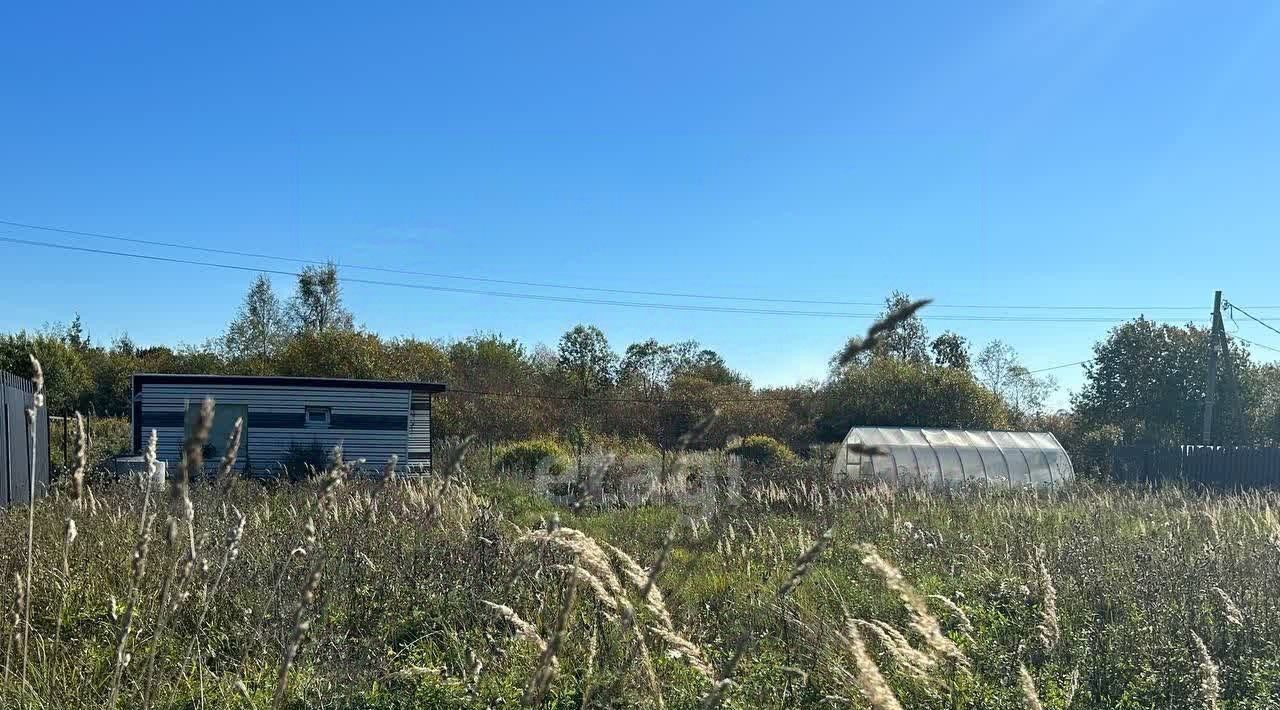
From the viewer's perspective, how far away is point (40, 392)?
2.07 m

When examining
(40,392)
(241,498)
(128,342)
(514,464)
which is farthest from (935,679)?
(128,342)

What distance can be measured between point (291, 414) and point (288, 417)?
0.10 m

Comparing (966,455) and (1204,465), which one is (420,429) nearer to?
(966,455)

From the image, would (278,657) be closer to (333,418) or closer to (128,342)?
(333,418)

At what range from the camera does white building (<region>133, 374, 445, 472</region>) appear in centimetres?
2233

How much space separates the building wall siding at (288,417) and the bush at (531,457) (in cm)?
251

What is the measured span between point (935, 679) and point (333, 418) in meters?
22.9

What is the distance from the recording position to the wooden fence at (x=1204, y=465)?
2162cm

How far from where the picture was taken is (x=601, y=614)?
3650 millimetres

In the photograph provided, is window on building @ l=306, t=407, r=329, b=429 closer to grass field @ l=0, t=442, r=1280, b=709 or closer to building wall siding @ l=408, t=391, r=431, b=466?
building wall siding @ l=408, t=391, r=431, b=466


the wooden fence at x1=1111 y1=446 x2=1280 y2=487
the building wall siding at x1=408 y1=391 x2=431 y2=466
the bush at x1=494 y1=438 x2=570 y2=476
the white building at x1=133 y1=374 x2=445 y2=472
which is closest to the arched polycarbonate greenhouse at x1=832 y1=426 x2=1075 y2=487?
the wooden fence at x1=1111 y1=446 x2=1280 y2=487

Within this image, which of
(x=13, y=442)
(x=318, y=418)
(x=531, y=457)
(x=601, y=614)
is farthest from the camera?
(x=318, y=418)

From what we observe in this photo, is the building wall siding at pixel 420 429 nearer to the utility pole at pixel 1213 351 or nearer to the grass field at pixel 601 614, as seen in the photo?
the grass field at pixel 601 614

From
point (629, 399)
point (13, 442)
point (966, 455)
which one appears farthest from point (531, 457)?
point (13, 442)
